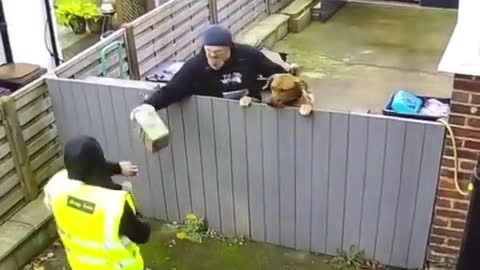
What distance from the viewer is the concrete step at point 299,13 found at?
30.1 ft

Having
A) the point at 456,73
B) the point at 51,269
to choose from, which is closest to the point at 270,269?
the point at 51,269

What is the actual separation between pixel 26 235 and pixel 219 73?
1.80 meters

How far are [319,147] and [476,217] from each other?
2.00m

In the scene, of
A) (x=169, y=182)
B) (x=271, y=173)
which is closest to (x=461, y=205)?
(x=271, y=173)

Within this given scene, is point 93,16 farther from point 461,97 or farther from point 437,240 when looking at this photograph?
point 461,97

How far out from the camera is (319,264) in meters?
4.87

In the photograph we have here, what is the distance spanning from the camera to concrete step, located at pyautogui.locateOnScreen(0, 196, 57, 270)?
4.81m

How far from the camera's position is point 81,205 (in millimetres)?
3471

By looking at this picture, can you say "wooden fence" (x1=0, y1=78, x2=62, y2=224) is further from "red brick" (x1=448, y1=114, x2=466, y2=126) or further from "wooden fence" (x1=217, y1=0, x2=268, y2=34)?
"wooden fence" (x1=217, y1=0, x2=268, y2=34)

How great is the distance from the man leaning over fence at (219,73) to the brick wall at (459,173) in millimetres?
1316

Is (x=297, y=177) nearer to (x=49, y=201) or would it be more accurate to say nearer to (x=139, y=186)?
(x=139, y=186)

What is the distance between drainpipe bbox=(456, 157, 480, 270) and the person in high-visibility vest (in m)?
1.66

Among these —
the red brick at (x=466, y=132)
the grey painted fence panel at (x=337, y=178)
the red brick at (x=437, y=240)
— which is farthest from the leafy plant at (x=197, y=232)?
the red brick at (x=466, y=132)

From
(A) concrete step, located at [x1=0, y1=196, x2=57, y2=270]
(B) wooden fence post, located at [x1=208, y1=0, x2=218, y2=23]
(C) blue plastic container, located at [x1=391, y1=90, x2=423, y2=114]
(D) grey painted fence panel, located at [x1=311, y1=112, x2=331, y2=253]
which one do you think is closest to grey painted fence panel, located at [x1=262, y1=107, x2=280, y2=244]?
(D) grey painted fence panel, located at [x1=311, y1=112, x2=331, y2=253]
